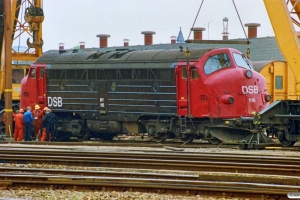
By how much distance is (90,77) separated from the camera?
2861 centimetres

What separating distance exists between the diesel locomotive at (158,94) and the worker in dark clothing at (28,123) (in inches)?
60.9

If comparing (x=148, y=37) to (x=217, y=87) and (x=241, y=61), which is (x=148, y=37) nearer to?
(x=241, y=61)

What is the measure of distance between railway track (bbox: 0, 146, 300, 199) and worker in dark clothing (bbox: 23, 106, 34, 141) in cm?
753

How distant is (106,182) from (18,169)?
3094 millimetres

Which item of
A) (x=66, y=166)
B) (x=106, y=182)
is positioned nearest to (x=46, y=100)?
(x=66, y=166)

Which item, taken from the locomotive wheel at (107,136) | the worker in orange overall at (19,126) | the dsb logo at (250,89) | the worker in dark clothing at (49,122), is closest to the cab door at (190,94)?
the dsb logo at (250,89)

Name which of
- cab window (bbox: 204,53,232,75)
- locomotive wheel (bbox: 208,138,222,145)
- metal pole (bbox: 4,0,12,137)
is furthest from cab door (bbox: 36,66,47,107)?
locomotive wheel (bbox: 208,138,222,145)

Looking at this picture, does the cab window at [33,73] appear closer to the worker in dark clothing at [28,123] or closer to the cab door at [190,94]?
the worker in dark clothing at [28,123]

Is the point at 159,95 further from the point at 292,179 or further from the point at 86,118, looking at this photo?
the point at 292,179

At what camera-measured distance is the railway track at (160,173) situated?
1253 centimetres

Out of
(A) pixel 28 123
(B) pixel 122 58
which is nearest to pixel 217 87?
(B) pixel 122 58

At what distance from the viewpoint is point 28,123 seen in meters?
28.2

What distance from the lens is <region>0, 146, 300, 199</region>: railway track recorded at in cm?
1253

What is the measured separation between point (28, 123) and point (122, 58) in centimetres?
424
